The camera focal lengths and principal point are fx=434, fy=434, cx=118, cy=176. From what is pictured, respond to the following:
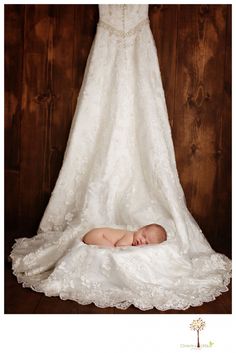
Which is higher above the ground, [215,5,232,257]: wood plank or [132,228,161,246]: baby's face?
[215,5,232,257]: wood plank

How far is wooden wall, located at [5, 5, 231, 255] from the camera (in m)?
2.96

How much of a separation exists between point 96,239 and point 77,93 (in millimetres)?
1230

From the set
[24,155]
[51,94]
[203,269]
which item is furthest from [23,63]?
[203,269]

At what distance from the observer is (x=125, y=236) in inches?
86.0

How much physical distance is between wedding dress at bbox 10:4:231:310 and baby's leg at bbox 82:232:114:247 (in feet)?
0.25

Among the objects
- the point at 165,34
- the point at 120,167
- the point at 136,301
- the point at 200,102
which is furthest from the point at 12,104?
the point at 136,301

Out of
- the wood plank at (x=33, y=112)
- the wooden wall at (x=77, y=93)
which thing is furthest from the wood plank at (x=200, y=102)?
the wood plank at (x=33, y=112)

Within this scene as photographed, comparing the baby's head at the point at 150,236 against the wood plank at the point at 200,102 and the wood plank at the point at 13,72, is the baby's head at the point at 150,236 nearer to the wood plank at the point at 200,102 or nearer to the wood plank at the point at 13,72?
the wood plank at the point at 200,102

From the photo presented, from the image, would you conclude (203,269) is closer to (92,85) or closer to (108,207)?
(108,207)

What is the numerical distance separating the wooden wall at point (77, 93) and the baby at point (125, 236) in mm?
924

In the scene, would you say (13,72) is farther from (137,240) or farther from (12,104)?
(137,240)

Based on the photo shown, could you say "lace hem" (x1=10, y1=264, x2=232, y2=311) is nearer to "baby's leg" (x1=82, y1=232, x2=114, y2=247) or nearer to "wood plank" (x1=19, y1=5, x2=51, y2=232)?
"baby's leg" (x1=82, y1=232, x2=114, y2=247)

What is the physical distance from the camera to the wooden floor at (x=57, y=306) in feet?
6.10
